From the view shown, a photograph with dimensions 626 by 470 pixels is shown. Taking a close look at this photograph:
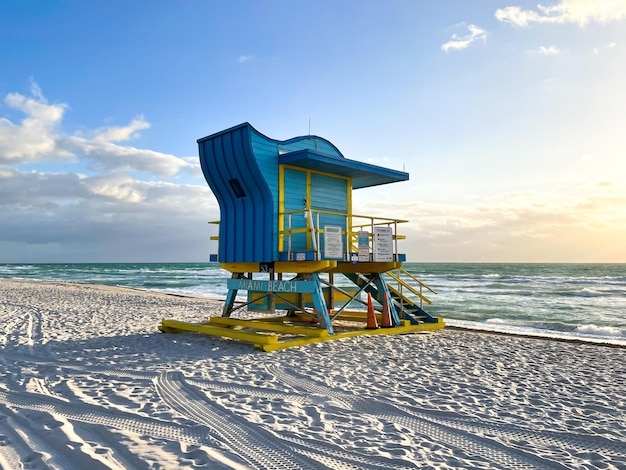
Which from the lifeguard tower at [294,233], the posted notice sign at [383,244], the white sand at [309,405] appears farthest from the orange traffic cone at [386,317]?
the white sand at [309,405]

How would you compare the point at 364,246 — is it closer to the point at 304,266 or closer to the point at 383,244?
the point at 383,244

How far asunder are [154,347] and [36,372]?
2.63 metres

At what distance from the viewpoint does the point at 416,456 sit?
439cm

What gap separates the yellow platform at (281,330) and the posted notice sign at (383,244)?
5.74ft

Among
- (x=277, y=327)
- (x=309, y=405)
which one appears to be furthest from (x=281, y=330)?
(x=309, y=405)

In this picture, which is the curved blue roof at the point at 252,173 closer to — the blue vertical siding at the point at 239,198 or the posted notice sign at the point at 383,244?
the blue vertical siding at the point at 239,198

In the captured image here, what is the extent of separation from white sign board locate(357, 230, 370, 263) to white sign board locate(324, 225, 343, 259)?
83 cm

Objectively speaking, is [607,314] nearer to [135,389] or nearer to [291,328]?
[291,328]

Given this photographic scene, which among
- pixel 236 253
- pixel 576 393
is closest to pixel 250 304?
pixel 236 253

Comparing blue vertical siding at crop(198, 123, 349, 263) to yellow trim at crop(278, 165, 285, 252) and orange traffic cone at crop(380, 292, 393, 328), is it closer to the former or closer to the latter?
yellow trim at crop(278, 165, 285, 252)

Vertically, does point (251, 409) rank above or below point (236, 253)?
below

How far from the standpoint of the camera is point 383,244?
473 inches

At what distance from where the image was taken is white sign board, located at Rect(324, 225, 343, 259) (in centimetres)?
1071

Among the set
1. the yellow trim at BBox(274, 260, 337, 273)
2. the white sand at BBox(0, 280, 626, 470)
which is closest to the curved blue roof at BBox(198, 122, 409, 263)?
the yellow trim at BBox(274, 260, 337, 273)
